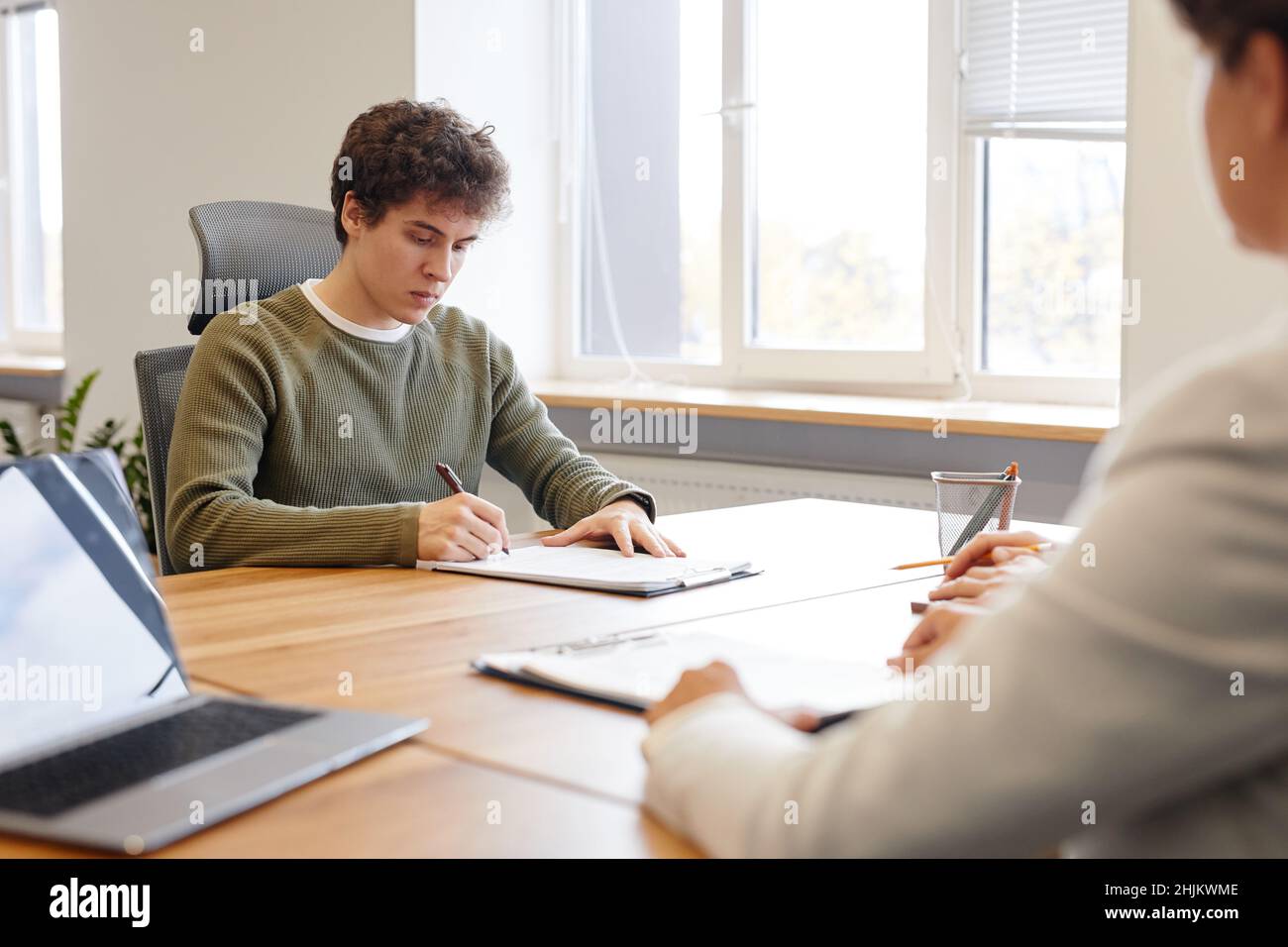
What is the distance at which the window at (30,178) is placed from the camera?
16.8ft

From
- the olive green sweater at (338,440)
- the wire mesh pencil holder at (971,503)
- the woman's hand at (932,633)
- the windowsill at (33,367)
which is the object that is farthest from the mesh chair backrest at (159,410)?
the windowsill at (33,367)

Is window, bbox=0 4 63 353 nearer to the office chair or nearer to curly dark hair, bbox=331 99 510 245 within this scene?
the office chair

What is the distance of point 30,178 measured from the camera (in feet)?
17.2

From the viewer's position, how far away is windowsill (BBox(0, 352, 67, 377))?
15.3 ft

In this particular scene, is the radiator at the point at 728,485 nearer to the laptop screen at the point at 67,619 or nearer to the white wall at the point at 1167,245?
the white wall at the point at 1167,245

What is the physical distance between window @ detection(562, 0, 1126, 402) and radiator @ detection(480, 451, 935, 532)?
1.10 feet

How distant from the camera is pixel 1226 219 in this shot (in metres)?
0.57

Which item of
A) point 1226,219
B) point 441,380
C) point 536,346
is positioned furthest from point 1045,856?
point 536,346

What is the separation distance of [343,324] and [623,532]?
23.2 inches

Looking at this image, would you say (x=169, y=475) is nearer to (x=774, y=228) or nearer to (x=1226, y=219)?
(x=1226, y=219)

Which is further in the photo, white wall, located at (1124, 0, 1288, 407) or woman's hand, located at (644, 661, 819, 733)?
white wall, located at (1124, 0, 1288, 407)

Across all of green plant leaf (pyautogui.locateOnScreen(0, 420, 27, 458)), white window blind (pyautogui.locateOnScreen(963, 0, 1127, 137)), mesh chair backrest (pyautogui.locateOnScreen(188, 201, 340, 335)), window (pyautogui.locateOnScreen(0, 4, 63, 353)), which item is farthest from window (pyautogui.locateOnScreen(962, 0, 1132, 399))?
window (pyautogui.locateOnScreen(0, 4, 63, 353))

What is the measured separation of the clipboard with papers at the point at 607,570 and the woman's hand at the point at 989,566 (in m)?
0.29
